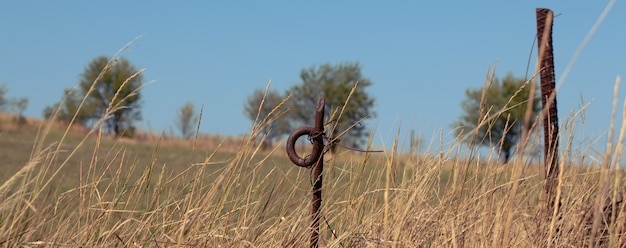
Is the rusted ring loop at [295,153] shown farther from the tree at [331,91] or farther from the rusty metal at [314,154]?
the tree at [331,91]

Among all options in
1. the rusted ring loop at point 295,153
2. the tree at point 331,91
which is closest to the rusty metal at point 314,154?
the rusted ring loop at point 295,153

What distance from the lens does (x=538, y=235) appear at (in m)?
2.95

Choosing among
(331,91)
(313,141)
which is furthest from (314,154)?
(331,91)

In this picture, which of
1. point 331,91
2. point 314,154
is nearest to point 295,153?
point 314,154

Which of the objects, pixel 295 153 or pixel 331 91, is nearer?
pixel 295 153

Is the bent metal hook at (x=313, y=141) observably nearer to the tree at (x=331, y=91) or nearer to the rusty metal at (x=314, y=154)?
the rusty metal at (x=314, y=154)

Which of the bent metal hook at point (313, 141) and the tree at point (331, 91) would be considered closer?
the bent metal hook at point (313, 141)

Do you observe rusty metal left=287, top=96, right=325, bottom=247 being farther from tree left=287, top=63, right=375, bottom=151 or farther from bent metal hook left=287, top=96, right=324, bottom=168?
tree left=287, top=63, right=375, bottom=151

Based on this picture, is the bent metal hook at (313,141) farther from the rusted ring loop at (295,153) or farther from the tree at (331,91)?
the tree at (331,91)

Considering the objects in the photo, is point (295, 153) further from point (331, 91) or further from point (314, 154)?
point (331, 91)

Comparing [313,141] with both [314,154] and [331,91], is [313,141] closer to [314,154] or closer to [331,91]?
[314,154]

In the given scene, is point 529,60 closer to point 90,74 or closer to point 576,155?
point 576,155

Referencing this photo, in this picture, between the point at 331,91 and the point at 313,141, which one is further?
the point at 331,91

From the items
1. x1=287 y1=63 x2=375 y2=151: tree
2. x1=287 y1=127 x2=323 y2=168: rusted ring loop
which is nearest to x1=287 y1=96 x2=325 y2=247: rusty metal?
x1=287 y1=127 x2=323 y2=168: rusted ring loop
